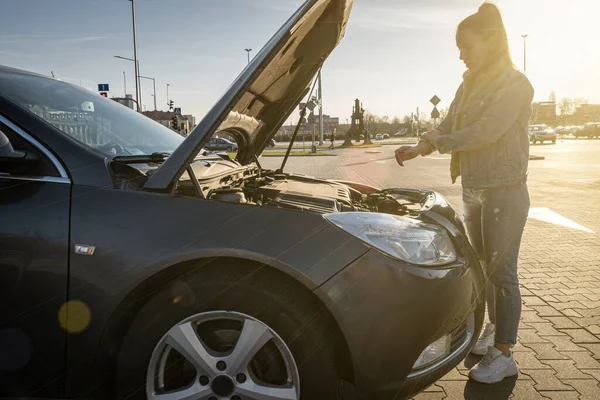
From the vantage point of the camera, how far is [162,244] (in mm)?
1912

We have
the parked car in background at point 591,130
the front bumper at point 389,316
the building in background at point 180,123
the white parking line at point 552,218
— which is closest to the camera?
the front bumper at point 389,316

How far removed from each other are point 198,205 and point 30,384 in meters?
0.97

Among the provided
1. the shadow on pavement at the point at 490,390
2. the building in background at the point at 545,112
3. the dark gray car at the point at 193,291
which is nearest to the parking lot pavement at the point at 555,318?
the shadow on pavement at the point at 490,390

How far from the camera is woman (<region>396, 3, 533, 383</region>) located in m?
2.58

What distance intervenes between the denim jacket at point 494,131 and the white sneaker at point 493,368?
3.17 feet

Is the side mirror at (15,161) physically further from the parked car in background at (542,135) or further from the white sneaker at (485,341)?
the parked car in background at (542,135)

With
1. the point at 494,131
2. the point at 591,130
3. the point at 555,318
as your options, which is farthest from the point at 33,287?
the point at 591,130

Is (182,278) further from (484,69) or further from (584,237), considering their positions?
(584,237)

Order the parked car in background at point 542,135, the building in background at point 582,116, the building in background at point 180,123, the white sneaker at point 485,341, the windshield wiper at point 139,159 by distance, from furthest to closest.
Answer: the building in background at point 582,116, the parked car in background at point 542,135, the building in background at point 180,123, the white sneaker at point 485,341, the windshield wiper at point 139,159

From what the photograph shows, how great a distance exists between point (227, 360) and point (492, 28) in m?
2.08

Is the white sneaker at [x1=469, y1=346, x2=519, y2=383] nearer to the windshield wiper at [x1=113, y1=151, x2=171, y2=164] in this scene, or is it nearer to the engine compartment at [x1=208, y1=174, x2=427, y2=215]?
the engine compartment at [x1=208, y1=174, x2=427, y2=215]

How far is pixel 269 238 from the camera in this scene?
1.92 meters

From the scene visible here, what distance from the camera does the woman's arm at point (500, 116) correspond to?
2549 millimetres

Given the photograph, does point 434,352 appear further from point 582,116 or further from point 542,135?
point 582,116
